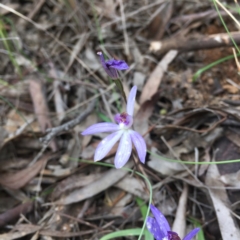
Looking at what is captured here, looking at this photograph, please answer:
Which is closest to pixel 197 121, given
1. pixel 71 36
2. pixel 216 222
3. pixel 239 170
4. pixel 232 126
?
pixel 232 126

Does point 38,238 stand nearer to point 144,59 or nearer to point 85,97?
point 85,97

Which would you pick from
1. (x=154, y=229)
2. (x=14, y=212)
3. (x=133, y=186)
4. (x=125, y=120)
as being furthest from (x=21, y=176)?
(x=154, y=229)

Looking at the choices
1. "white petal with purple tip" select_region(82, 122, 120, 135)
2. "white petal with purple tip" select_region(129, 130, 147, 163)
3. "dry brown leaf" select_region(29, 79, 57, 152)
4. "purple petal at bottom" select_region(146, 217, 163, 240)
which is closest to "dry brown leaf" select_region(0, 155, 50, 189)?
"dry brown leaf" select_region(29, 79, 57, 152)

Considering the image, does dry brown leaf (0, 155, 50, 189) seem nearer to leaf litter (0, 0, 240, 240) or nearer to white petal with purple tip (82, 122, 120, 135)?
leaf litter (0, 0, 240, 240)

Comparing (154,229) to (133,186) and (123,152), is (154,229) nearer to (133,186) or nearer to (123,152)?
(123,152)

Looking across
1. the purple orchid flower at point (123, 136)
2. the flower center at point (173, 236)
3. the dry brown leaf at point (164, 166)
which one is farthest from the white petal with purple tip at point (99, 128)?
the flower center at point (173, 236)

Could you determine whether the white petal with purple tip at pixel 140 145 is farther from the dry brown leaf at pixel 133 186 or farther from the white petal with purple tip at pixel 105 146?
the dry brown leaf at pixel 133 186
